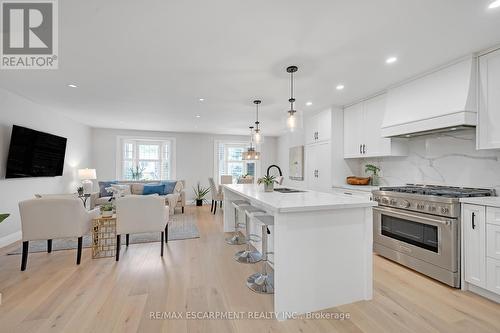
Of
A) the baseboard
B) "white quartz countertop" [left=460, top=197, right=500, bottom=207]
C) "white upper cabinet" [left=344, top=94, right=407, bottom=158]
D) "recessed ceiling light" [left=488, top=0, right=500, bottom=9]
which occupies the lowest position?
the baseboard

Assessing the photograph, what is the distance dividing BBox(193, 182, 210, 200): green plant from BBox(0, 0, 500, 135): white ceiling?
12.3 feet

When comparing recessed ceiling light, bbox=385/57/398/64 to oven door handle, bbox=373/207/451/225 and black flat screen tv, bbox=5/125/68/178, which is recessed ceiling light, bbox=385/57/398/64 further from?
black flat screen tv, bbox=5/125/68/178

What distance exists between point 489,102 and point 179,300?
3562mm

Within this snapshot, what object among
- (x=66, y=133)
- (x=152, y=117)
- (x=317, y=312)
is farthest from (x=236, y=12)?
(x=66, y=133)

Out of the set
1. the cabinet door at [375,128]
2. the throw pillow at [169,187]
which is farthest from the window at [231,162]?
the cabinet door at [375,128]

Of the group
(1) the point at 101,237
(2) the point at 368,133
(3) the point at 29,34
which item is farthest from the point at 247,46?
Result: (1) the point at 101,237

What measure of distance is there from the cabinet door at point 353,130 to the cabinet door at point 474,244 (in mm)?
1806

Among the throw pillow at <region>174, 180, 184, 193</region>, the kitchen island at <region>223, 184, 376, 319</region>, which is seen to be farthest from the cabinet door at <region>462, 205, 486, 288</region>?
the throw pillow at <region>174, 180, 184, 193</region>

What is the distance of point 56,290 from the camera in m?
2.15

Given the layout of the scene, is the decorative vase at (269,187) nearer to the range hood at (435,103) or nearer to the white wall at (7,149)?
the range hood at (435,103)

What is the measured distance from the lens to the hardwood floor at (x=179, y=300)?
5.49 feet

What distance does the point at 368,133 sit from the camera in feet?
12.0

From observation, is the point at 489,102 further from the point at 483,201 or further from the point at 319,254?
the point at 319,254

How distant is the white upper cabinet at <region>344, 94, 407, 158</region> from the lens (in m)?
3.32
